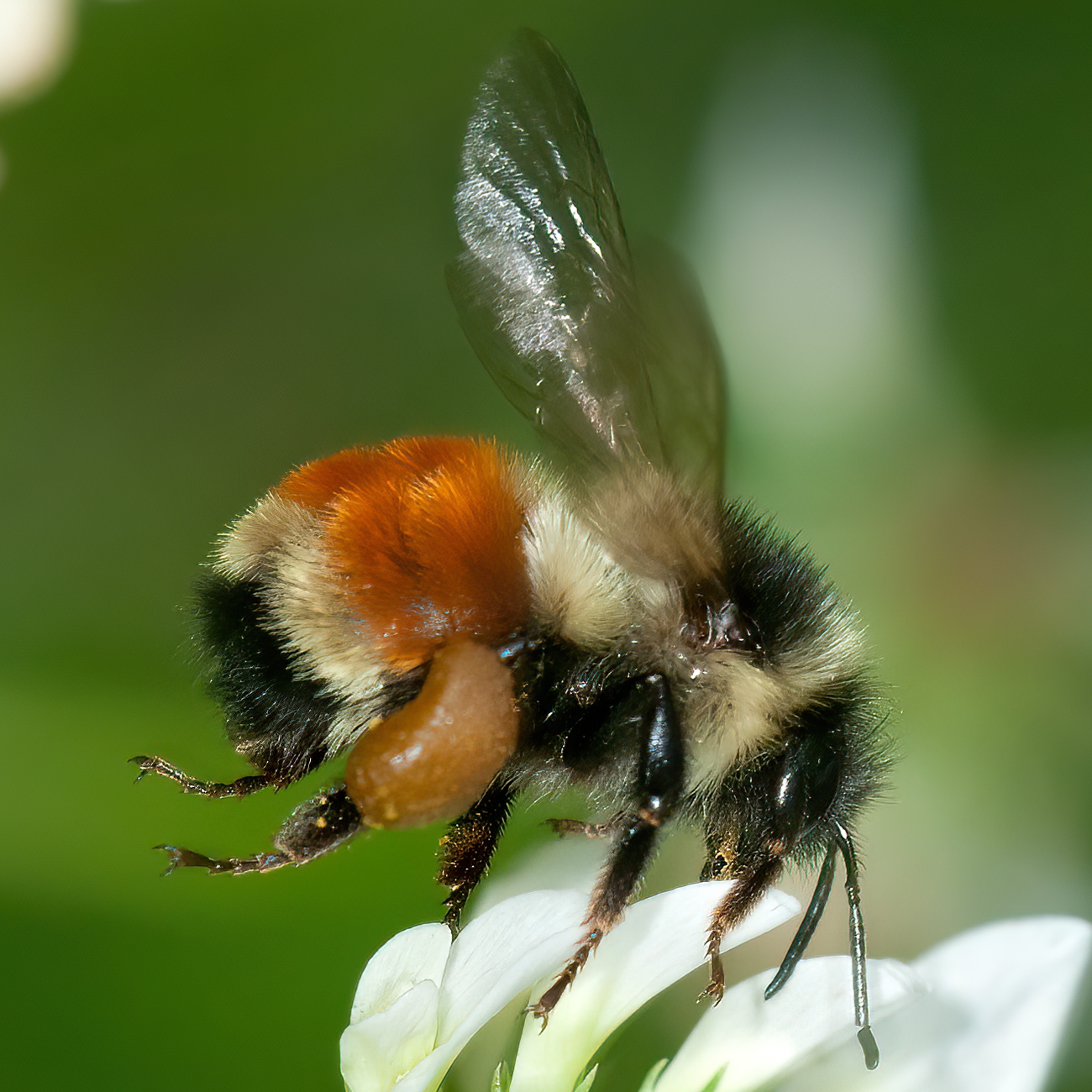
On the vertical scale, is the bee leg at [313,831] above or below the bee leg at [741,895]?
above

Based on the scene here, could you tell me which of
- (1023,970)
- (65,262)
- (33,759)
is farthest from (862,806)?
(65,262)

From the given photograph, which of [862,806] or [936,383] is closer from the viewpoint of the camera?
[862,806]

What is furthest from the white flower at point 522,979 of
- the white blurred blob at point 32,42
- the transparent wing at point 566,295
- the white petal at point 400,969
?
the white blurred blob at point 32,42

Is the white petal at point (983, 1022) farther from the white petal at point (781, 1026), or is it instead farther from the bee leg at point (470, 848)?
the bee leg at point (470, 848)

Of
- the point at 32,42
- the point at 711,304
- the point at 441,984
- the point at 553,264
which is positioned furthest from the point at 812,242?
the point at 441,984

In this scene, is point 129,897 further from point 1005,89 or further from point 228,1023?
point 1005,89
